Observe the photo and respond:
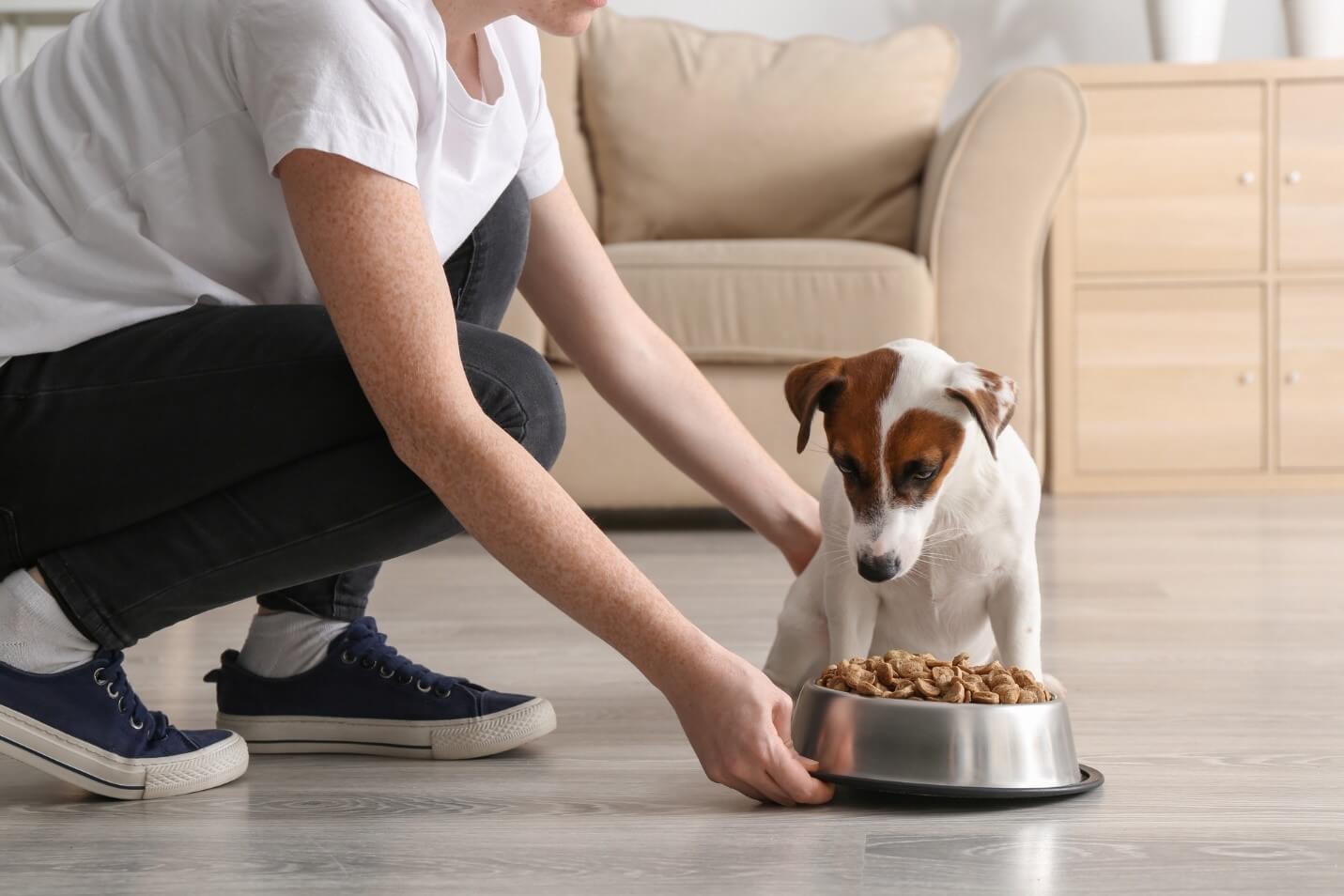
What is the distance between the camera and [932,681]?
3.77 ft

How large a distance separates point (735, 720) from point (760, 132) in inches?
104

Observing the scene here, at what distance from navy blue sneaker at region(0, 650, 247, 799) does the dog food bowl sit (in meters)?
0.55

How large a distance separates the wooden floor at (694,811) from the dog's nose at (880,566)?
9.1 inches

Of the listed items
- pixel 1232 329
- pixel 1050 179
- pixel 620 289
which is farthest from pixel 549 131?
pixel 1232 329

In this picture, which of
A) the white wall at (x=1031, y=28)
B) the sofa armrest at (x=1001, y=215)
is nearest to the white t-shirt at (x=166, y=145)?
the sofa armrest at (x=1001, y=215)

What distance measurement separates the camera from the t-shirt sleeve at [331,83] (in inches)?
41.1

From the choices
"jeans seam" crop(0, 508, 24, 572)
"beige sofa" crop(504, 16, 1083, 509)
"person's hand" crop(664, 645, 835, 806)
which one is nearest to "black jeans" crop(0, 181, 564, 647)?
"jeans seam" crop(0, 508, 24, 572)

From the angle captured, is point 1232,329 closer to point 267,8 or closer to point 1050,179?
point 1050,179

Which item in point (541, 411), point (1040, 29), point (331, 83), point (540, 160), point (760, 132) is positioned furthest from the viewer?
point (1040, 29)

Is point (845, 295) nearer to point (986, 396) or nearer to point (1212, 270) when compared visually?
point (1212, 270)

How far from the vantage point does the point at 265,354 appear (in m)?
1.19

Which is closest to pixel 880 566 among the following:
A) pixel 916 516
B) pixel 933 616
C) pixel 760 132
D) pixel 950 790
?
pixel 916 516

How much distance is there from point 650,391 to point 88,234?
1.86 feet

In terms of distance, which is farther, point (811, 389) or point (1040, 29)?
point (1040, 29)
